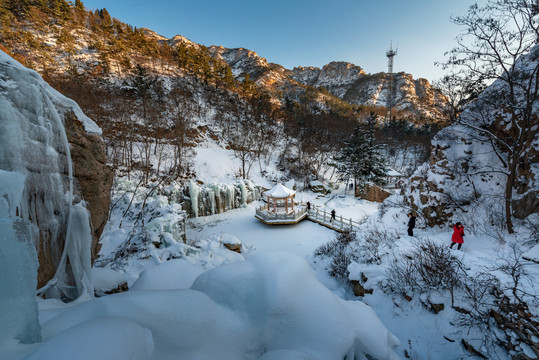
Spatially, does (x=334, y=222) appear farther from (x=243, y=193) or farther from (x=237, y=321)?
(x=237, y=321)

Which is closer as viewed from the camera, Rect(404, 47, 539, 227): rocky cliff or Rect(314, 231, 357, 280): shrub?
Rect(404, 47, 539, 227): rocky cliff

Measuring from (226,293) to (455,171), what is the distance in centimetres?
1052

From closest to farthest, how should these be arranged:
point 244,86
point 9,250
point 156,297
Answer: point 9,250 → point 156,297 → point 244,86

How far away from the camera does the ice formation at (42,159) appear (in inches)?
82.7

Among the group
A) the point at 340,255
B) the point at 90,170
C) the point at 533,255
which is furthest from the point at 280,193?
the point at 90,170

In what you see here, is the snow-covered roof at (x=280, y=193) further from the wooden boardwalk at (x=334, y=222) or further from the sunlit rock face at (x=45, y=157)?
the sunlit rock face at (x=45, y=157)

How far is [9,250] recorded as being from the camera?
60.8 inches

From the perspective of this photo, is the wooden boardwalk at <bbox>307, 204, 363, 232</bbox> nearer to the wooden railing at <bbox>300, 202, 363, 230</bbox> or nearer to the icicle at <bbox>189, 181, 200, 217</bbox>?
the wooden railing at <bbox>300, 202, 363, 230</bbox>

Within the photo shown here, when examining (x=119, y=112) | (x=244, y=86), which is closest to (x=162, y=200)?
(x=119, y=112)

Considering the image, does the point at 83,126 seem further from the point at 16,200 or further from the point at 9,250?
the point at 9,250

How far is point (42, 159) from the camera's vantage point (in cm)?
240

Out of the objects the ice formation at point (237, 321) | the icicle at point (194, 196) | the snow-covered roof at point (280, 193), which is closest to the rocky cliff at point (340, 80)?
the snow-covered roof at point (280, 193)

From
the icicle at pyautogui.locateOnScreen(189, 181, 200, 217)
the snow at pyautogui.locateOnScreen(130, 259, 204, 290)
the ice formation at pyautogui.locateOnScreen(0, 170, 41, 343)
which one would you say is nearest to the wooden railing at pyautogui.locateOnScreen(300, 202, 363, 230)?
the icicle at pyautogui.locateOnScreen(189, 181, 200, 217)

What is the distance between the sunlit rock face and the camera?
2125 mm
